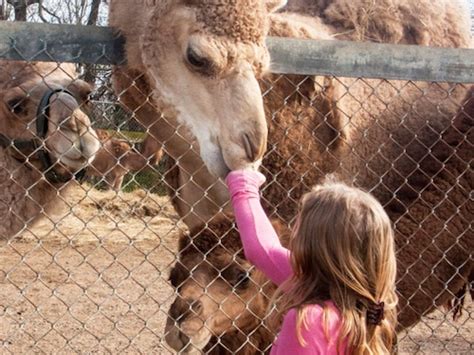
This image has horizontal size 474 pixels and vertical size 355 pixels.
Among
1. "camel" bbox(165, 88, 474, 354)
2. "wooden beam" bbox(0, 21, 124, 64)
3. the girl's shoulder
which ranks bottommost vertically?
"camel" bbox(165, 88, 474, 354)

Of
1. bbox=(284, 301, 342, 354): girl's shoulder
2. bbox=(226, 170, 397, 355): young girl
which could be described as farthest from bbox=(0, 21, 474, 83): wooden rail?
bbox=(284, 301, 342, 354): girl's shoulder

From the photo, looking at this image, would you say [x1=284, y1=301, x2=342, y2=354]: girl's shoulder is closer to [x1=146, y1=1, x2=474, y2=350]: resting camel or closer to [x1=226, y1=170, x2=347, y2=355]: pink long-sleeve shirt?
[x1=226, y1=170, x2=347, y2=355]: pink long-sleeve shirt

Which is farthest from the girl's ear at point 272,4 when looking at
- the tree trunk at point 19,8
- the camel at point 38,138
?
the tree trunk at point 19,8

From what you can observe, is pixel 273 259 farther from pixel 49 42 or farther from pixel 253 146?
pixel 49 42

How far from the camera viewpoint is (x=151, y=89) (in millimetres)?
4516

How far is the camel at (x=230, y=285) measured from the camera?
427cm

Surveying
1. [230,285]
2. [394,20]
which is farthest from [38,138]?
[394,20]

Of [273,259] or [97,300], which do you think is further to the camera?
[97,300]

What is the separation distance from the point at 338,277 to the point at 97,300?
19.0ft

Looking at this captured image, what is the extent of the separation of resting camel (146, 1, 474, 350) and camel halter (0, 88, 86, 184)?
73cm

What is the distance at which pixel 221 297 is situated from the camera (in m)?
4.37

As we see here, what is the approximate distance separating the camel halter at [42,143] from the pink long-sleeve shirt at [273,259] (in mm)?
1638

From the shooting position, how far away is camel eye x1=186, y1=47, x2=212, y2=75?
4.14m

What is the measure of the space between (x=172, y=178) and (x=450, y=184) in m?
2.03
